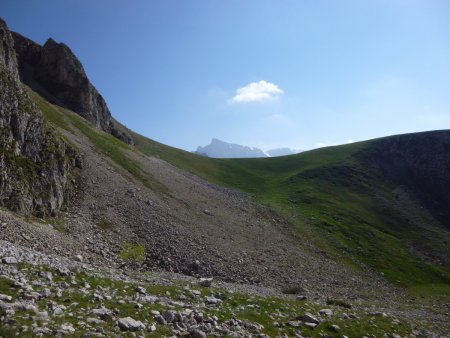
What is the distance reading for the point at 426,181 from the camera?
416 feet

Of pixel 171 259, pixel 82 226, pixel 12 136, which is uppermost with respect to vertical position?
pixel 12 136

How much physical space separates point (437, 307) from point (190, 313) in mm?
41450

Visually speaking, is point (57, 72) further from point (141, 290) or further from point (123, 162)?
point (141, 290)

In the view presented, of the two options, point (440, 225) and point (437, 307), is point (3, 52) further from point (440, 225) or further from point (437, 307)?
point (440, 225)

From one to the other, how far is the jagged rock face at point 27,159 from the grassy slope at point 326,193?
2109cm

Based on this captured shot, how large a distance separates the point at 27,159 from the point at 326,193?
87.6 metres

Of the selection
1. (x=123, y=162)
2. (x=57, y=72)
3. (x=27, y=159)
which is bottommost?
(x=27, y=159)

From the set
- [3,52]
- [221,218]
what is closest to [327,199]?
[221,218]

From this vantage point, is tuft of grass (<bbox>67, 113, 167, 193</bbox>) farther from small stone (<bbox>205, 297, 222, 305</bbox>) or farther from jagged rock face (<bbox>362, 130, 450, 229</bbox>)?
jagged rock face (<bbox>362, 130, 450, 229</bbox>)

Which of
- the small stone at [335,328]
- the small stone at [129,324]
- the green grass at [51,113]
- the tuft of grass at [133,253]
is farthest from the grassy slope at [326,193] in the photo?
the small stone at [129,324]

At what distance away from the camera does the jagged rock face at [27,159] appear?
1222 inches

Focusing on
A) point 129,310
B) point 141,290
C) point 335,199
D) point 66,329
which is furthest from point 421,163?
point 66,329

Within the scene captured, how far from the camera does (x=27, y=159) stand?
35.4 m

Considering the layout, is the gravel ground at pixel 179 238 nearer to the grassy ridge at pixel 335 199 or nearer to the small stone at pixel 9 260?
the small stone at pixel 9 260
